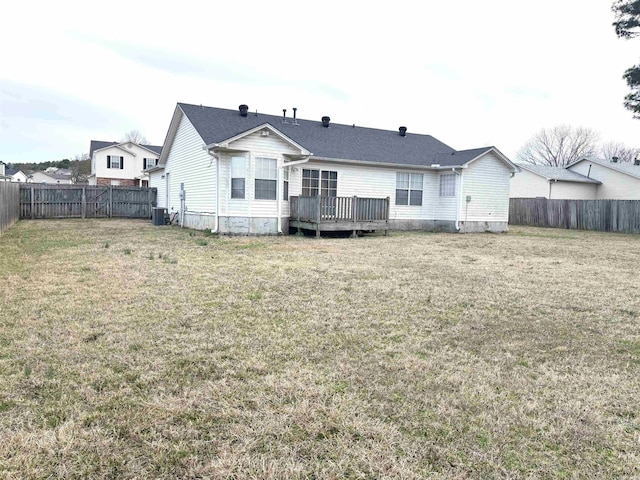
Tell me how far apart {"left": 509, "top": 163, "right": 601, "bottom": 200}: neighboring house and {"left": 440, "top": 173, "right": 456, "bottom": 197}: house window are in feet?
44.4

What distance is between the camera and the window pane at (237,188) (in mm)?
12844

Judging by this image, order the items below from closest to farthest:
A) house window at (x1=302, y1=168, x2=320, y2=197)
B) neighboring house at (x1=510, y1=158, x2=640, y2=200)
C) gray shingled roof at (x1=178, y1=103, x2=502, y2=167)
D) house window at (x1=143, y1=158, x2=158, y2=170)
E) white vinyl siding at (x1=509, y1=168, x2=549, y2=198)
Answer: gray shingled roof at (x1=178, y1=103, x2=502, y2=167) < house window at (x1=302, y1=168, x2=320, y2=197) < neighboring house at (x1=510, y1=158, x2=640, y2=200) < white vinyl siding at (x1=509, y1=168, x2=549, y2=198) < house window at (x1=143, y1=158, x2=158, y2=170)

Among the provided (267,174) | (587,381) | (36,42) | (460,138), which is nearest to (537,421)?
(587,381)

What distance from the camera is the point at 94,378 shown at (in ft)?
9.43

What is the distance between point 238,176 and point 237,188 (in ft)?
1.22

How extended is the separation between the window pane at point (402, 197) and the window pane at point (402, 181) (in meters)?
0.16

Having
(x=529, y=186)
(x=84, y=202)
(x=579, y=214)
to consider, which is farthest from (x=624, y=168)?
(x=84, y=202)

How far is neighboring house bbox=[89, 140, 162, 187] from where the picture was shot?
36.8 meters

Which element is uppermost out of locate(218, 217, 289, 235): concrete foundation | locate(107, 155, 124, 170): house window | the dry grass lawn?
locate(107, 155, 124, 170): house window

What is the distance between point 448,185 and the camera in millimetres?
16859

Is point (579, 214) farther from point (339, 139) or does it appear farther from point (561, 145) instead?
point (561, 145)

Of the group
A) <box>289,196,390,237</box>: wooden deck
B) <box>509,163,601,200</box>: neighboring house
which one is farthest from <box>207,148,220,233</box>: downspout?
<box>509,163,601,200</box>: neighboring house

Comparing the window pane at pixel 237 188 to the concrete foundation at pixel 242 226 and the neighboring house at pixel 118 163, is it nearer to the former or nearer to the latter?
the concrete foundation at pixel 242 226

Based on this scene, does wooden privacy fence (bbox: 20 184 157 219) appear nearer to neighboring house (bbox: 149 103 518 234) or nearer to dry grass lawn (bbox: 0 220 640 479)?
neighboring house (bbox: 149 103 518 234)
